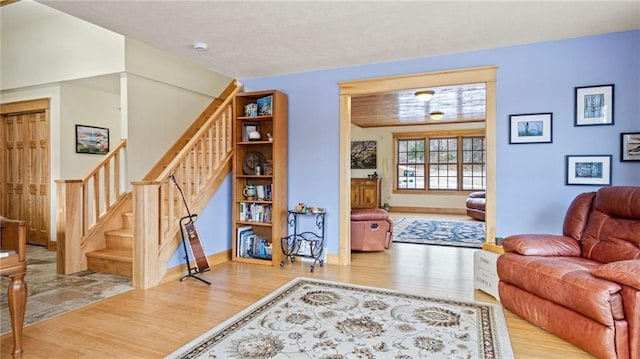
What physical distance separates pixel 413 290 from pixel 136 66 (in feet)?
15.0

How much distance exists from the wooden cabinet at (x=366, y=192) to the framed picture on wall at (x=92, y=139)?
20.8 ft

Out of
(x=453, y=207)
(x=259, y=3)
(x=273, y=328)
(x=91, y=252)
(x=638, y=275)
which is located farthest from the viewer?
(x=453, y=207)

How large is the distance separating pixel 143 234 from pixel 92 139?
3.04m

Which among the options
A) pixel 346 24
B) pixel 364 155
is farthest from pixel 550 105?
pixel 364 155

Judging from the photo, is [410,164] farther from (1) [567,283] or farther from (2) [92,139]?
(1) [567,283]

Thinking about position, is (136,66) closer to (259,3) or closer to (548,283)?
(259,3)

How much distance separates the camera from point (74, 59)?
493cm

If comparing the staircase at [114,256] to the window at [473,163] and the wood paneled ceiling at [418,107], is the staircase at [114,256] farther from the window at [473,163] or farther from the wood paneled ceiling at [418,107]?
the window at [473,163]

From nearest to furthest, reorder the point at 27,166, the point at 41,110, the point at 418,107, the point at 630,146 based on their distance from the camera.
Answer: the point at 630,146, the point at 41,110, the point at 27,166, the point at 418,107

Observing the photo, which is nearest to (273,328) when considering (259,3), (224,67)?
(259,3)

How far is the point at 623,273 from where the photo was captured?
6.57 ft

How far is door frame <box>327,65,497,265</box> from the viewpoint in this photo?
3771 millimetres

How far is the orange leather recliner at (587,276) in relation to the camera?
6.59 feet

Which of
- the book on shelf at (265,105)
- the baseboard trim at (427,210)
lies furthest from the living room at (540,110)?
the baseboard trim at (427,210)
